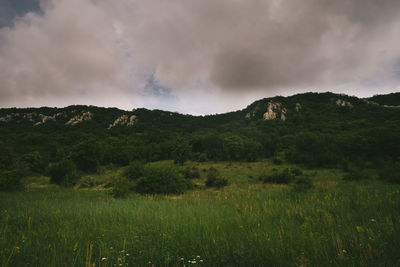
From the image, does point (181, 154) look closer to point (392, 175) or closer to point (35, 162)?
point (35, 162)

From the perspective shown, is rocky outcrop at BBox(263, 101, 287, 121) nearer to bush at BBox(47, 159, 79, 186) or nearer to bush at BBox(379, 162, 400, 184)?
bush at BBox(379, 162, 400, 184)

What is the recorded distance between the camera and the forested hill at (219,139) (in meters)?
36.4

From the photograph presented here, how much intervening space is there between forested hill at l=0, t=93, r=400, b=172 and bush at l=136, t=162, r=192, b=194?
12.3m

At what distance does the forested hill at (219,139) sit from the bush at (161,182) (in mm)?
12280

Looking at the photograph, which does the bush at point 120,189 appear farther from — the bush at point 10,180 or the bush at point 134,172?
the bush at point 10,180

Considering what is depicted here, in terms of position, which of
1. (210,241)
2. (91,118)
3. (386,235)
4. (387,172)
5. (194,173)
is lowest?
(194,173)

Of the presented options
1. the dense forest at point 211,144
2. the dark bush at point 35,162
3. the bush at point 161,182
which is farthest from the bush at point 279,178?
the dark bush at point 35,162

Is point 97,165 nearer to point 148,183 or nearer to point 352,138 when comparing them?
point 148,183

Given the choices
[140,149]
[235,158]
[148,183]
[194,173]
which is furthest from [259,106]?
[148,183]

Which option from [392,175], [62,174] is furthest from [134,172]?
[392,175]

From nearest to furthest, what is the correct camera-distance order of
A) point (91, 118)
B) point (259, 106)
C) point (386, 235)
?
point (386, 235)
point (91, 118)
point (259, 106)

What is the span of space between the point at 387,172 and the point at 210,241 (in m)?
21.1

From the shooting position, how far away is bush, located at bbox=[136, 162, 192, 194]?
50.8 ft

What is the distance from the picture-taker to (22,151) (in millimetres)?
47375
